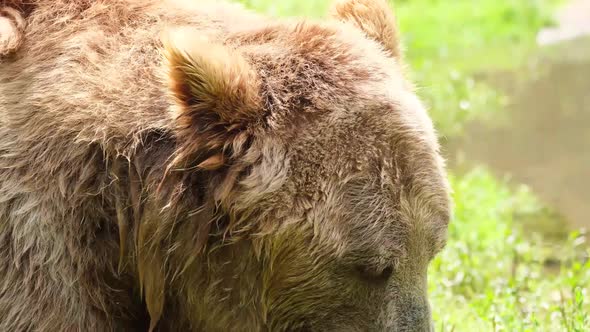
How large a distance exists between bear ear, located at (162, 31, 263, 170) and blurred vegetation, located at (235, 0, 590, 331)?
1.22 meters

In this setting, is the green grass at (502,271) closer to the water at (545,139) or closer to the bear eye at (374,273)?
the water at (545,139)

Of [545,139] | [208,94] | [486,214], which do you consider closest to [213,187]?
[208,94]

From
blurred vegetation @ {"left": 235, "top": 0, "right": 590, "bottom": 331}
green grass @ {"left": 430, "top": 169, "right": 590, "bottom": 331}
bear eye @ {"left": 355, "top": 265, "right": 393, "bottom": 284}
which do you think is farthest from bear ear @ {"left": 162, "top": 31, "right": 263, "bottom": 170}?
green grass @ {"left": 430, "top": 169, "right": 590, "bottom": 331}

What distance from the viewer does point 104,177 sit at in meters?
3.38

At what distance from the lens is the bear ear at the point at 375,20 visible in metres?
3.92

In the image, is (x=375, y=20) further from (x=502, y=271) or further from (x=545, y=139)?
(x=545, y=139)

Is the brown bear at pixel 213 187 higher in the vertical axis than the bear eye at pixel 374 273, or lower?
higher

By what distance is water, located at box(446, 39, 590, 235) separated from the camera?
9703 mm

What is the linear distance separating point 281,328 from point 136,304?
23.2 inches

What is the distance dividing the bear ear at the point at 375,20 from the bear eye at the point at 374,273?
41.5 inches

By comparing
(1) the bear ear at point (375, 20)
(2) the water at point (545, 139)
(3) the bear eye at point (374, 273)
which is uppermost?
(1) the bear ear at point (375, 20)

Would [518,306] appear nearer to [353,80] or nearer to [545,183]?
[353,80]

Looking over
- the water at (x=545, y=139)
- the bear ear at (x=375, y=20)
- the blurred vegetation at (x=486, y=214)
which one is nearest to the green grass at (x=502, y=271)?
the blurred vegetation at (x=486, y=214)

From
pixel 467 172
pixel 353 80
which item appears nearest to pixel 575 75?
pixel 467 172
